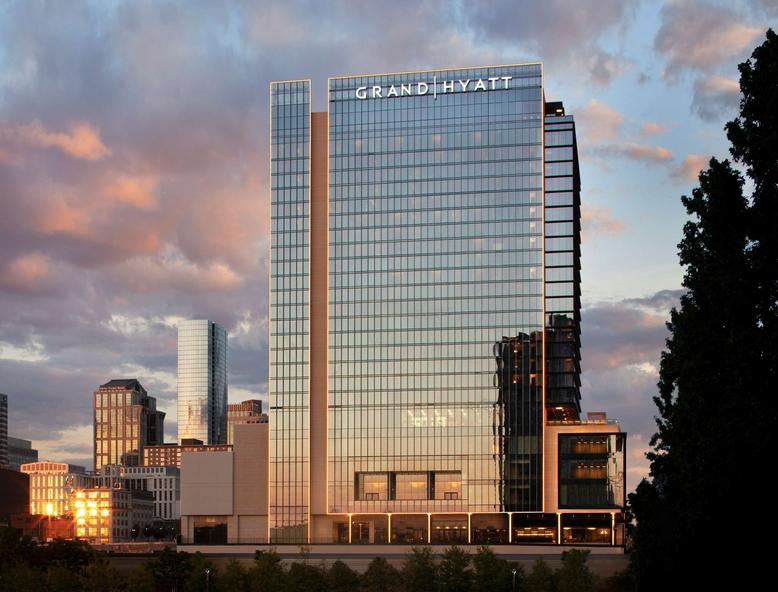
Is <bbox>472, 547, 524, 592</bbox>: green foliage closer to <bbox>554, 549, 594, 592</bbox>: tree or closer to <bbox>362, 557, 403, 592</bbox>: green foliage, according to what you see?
<bbox>554, 549, 594, 592</bbox>: tree

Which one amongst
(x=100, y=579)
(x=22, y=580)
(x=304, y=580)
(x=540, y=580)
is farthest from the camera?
(x=304, y=580)

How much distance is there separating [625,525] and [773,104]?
6152 inches

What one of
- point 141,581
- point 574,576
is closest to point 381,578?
point 574,576

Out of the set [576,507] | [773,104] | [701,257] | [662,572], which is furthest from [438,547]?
[773,104]

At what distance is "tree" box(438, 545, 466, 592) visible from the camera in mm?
139750

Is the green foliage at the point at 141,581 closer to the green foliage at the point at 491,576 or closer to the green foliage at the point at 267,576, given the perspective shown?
the green foliage at the point at 267,576

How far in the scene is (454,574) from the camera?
463 feet

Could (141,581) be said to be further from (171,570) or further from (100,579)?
(171,570)

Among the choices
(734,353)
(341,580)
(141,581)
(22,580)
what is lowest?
(341,580)

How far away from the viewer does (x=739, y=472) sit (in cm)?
5169

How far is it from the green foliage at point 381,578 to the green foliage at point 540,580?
18.7 metres

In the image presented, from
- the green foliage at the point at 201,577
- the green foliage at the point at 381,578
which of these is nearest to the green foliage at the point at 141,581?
the green foliage at the point at 201,577

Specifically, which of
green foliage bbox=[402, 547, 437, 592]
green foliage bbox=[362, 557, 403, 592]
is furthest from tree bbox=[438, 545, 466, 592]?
green foliage bbox=[362, 557, 403, 592]

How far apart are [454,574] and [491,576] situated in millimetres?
4688
